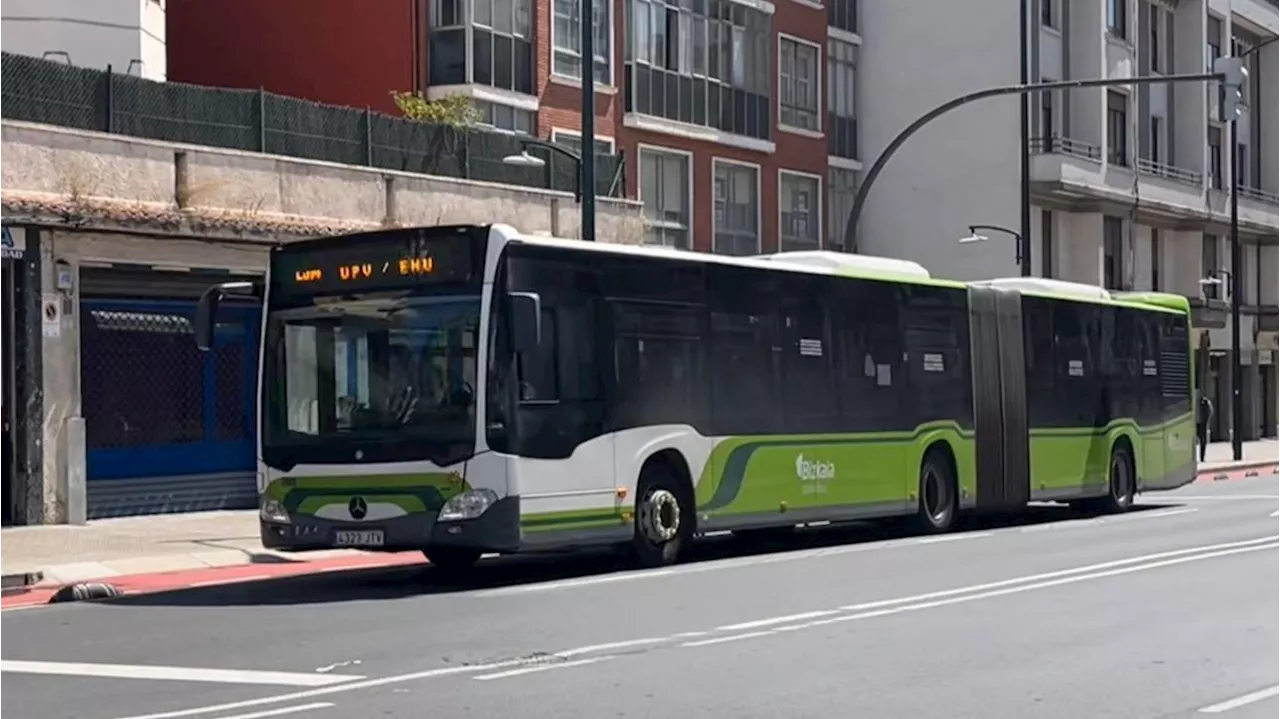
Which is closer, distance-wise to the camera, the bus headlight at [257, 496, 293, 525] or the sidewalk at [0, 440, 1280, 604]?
the bus headlight at [257, 496, 293, 525]

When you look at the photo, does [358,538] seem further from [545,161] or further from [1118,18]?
[1118,18]

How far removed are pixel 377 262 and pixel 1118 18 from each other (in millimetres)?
42977

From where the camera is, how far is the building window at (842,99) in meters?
48.5

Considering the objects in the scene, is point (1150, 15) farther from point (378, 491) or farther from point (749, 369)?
point (378, 491)

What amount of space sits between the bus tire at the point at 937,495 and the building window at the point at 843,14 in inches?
1038

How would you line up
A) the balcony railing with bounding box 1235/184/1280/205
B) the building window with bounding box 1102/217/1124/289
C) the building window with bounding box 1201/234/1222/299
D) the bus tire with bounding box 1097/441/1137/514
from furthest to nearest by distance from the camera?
the balcony railing with bounding box 1235/184/1280/205 → the building window with bounding box 1201/234/1222/299 → the building window with bounding box 1102/217/1124/289 → the bus tire with bounding box 1097/441/1137/514

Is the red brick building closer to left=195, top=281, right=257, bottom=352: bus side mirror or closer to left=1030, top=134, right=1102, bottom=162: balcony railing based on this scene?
left=1030, top=134, right=1102, bottom=162: balcony railing

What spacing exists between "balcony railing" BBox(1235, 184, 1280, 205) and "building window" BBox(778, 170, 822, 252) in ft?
75.6

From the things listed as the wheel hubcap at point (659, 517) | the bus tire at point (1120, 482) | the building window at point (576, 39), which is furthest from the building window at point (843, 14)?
the wheel hubcap at point (659, 517)

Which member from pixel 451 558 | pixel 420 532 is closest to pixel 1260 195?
pixel 451 558

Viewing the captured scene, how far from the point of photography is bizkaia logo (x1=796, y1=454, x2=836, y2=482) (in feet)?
68.0

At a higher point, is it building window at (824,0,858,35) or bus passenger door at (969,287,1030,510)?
building window at (824,0,858,35)

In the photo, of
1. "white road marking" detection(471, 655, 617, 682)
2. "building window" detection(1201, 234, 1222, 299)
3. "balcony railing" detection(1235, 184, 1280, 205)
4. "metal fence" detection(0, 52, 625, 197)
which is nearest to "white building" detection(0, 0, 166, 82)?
"metal fence" detection(0, 52, 625, 197)

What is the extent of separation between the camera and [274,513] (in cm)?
1742
